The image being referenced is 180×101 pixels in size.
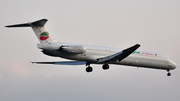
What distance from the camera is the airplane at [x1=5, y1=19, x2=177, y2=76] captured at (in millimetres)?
30484

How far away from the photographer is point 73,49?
3123 cm

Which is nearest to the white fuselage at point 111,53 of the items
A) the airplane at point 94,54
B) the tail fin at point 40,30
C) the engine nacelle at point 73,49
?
the airplane at point 94,54

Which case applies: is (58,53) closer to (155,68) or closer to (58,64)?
(58,64)

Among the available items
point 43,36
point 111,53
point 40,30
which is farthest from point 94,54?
point 40,30

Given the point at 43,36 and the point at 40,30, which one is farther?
the point at 43,36

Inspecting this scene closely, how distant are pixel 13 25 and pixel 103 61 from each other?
9.95 m

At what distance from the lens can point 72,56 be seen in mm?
32250

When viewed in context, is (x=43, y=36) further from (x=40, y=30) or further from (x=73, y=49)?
(x=73, y=49)

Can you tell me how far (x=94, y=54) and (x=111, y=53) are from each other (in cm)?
261

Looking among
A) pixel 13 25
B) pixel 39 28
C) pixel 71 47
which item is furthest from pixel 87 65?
pixel 13 25

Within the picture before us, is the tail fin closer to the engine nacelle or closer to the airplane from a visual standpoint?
the airplane

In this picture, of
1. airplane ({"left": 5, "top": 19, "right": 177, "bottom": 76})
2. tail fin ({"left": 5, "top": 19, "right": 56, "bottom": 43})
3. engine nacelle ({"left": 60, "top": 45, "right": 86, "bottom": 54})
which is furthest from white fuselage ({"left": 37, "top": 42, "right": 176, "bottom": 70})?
tail fin ({"left": 5, "top": 19, "right": 56, "bottom": 43})

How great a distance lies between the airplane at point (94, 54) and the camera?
3048 centimetres

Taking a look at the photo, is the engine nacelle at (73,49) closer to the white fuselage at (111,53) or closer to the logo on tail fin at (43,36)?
the white fuselage at (111,53)
